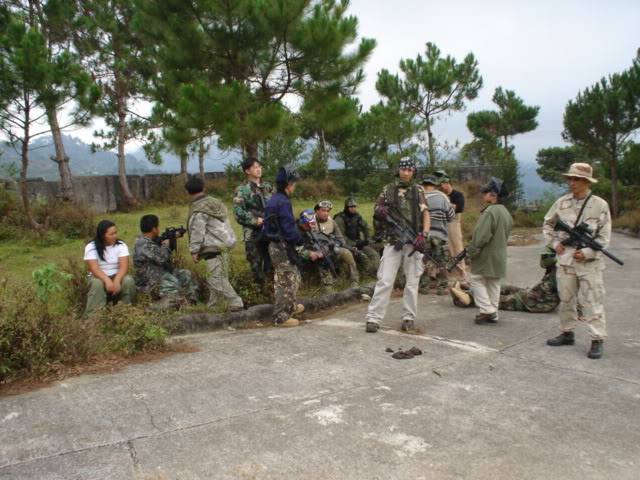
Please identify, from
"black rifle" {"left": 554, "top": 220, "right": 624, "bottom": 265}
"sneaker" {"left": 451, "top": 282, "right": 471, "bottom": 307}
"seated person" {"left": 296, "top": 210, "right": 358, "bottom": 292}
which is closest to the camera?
"black rifle" {"left": 554, "top": 220, "right": 624, "bottom": 265}

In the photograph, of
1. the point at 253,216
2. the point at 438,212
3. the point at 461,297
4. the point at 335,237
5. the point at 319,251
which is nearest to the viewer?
the point at 253,216

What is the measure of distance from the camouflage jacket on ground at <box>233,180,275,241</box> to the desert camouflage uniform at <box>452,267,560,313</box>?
2.93 m

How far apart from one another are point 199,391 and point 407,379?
1.48 meters

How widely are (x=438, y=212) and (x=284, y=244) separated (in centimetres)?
212

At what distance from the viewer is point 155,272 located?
5676 millimetres

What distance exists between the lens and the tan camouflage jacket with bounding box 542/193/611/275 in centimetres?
445

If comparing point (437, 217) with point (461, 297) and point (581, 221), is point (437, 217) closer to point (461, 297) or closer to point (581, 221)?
point (461, 297)

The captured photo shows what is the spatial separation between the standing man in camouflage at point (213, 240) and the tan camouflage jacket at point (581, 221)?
10.0ft

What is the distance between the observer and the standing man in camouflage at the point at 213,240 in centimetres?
553

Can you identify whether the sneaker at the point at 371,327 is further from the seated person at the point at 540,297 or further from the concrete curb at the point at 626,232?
the concrete curb at the point at 626,232

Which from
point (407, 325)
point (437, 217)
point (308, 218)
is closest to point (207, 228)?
point (308, 218)

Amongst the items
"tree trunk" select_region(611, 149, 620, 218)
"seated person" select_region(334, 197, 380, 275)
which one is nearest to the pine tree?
"tree trunk" select_region(611, 149, 620, 218)

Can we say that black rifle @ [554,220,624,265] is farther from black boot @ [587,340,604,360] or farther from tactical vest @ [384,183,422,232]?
tactical vest @ [384,183,422,232]

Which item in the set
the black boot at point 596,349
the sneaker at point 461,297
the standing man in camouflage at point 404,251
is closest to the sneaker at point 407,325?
the standing man in camouflage at point 404,251
